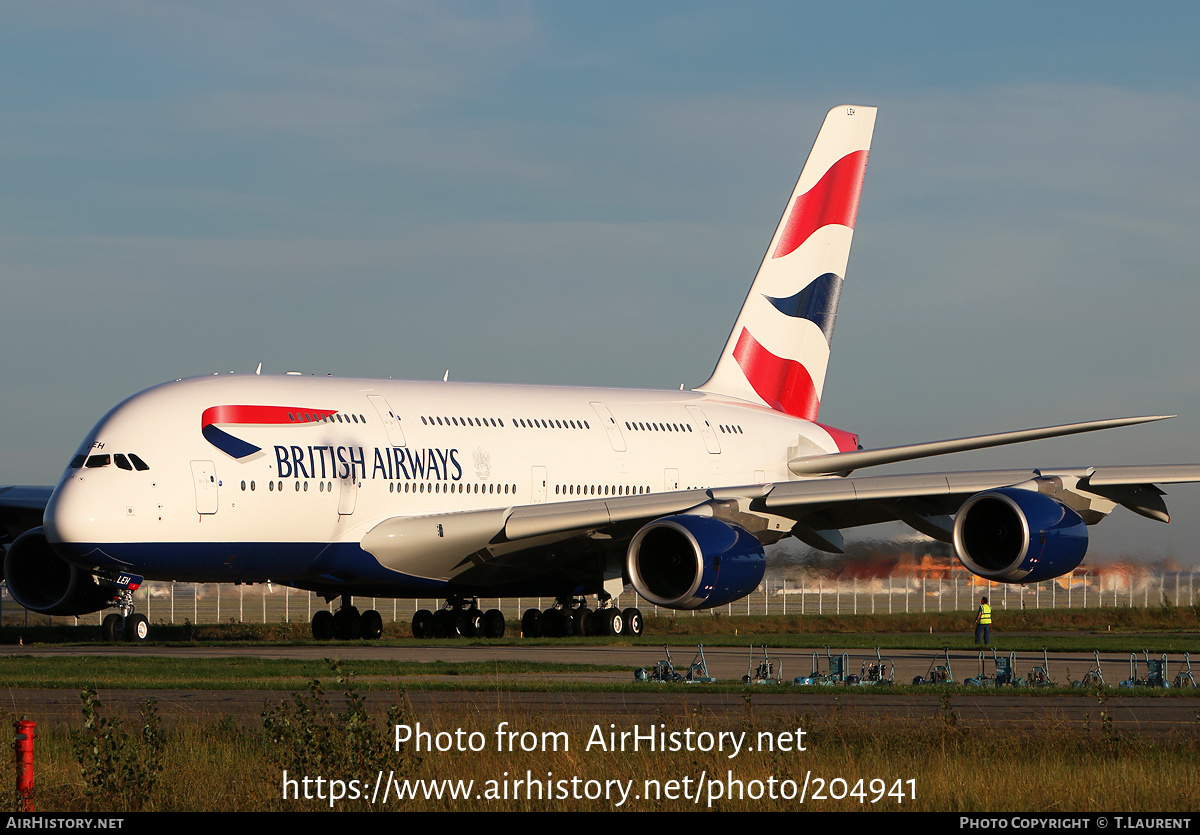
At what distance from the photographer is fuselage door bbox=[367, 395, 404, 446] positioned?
1086 inches

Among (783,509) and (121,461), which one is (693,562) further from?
(121,461)

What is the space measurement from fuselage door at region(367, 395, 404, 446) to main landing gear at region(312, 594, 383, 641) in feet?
15.0

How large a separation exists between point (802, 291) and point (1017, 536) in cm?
1313

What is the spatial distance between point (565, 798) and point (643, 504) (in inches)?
645

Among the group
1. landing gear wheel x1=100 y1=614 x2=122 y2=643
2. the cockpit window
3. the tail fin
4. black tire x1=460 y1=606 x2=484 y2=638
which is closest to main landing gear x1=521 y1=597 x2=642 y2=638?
black tire x1=460 y1=606 x2=484 y2=638

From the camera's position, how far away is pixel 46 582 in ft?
97.2

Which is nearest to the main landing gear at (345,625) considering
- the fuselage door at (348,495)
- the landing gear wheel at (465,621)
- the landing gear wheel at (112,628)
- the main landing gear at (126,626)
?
the landing gear wheel at (465,621)

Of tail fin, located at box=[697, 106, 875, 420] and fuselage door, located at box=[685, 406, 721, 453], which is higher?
tail fin, located at box=[697, 106, 875, 420]

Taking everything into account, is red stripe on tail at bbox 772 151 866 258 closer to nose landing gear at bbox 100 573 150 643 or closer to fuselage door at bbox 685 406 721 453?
fuselage door at bbox 685 406 721 453

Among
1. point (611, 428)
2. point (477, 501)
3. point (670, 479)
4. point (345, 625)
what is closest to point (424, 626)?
point (345, 625)

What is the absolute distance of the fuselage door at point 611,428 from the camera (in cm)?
3145

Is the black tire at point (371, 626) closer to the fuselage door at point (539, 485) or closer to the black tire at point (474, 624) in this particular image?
the black tire at point (474, 624)

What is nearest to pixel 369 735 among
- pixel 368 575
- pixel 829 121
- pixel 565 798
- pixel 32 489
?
pixel 565 798
